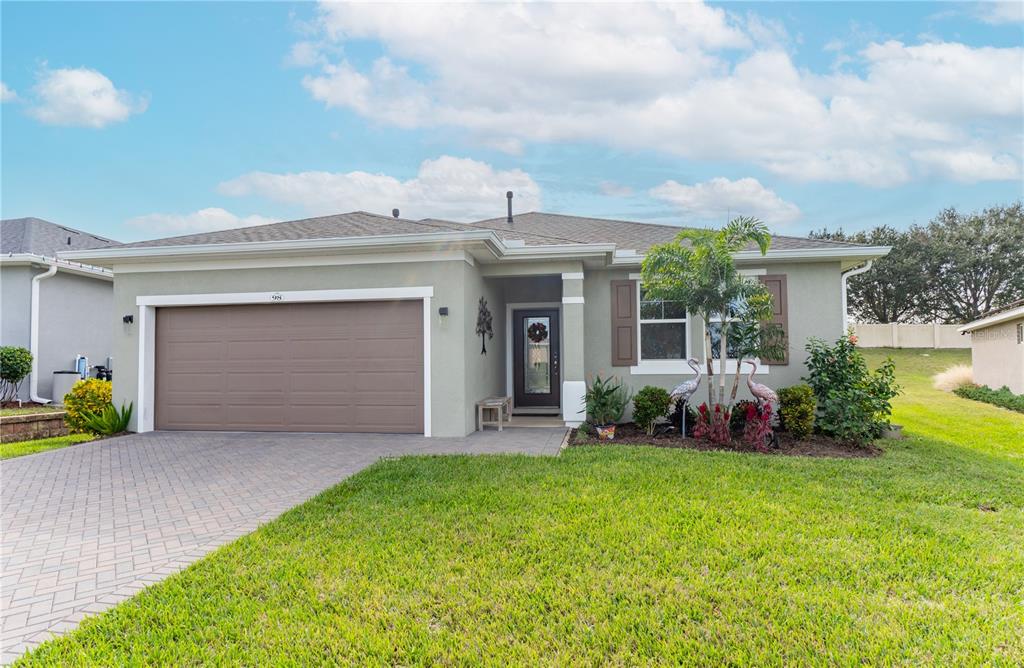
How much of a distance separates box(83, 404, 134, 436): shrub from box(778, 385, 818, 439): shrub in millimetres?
10606

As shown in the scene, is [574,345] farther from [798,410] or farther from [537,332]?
[798,410]

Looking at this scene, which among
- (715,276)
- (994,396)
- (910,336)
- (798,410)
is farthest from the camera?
(910,336)

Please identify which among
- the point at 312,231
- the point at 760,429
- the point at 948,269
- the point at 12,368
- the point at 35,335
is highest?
the point at 948,269

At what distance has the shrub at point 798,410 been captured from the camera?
8312mm

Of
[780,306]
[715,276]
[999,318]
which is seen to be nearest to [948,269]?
[999,318]

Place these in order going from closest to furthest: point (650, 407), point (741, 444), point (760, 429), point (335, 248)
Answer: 1. point (760, 429)
2. point (741, 444)
3. point (335, 248)
4. point (650, 407)

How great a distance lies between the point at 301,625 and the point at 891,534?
412 centimetres

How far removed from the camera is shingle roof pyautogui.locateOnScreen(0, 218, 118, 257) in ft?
40.3

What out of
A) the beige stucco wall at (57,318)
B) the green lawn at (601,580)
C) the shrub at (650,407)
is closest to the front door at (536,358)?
the shrub at (650,407)

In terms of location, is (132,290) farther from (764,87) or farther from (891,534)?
(764,87)

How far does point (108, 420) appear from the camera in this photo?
29.4 feet

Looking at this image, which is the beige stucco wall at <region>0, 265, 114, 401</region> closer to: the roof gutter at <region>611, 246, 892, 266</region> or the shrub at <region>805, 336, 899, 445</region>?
the roof gutter at <region>611, 246, 892, 266</region>

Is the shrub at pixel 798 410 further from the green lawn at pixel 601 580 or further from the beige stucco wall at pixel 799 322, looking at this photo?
the green lawn at pixel 601 580

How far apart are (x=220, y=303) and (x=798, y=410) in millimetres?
9376
